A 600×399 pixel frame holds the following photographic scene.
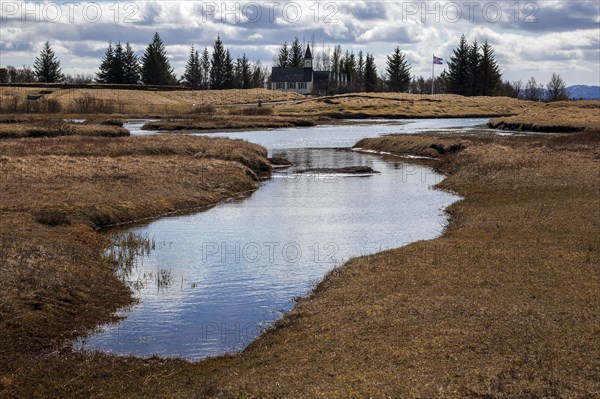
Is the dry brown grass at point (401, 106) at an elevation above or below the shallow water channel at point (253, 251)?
above

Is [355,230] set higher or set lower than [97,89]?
lower

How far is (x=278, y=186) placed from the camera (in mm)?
51031

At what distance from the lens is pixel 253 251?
30016mm

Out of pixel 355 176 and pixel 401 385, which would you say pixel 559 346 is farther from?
pixel 355 176

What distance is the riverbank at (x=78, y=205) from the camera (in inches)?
804

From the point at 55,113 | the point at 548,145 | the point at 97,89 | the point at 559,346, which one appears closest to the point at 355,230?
the point at 559,346

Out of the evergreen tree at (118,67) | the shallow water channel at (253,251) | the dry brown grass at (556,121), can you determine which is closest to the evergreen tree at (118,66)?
the evergreen tree at (118,67)

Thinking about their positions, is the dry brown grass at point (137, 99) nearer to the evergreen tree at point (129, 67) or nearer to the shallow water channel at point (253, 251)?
the evergreen tree at point (129, 67)

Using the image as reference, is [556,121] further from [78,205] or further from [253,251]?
[253,251]

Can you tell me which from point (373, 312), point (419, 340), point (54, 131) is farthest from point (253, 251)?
point (54, 131)

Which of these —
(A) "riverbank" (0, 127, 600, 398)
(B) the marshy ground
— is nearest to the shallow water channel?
(B) the marshy ground

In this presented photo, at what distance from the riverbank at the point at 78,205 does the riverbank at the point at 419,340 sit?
264 cm

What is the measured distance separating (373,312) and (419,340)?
8.70 ft

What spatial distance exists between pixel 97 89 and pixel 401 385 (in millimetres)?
161174
